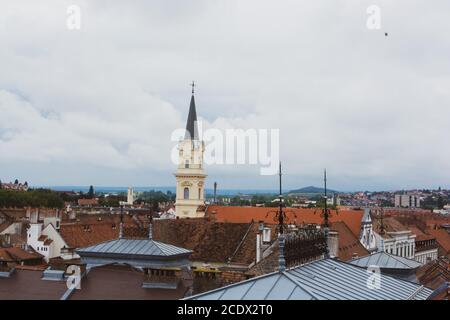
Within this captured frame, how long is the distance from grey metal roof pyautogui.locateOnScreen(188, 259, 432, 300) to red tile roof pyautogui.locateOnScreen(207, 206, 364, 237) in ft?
136

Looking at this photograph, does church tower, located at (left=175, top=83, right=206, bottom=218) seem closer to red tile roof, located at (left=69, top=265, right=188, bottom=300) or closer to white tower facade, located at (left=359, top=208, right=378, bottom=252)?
white tower facade, located at (left=359, top=208, right=378, bottom=252)

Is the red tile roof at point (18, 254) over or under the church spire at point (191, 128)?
under

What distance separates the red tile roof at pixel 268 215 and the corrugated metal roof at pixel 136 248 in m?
34.0

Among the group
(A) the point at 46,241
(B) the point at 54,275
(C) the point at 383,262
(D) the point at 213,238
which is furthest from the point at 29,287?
(A) the point at 46,241

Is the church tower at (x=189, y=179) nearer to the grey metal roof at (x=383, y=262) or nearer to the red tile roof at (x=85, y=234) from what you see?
the red tile roof at (x=85, y=234)

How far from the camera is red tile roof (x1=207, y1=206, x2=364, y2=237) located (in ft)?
198

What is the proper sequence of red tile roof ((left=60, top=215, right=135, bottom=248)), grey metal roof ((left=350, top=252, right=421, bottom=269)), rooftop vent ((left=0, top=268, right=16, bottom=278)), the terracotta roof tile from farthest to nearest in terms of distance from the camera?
red tile roof ((left=60, top=215, right=135, bottom=248)) < the terracotta roof tile < grey metal roof ((left=350, top=252, right=421, bottom=269)) < rooftop vent ((left=0, top=268, right=16, bottom=278))

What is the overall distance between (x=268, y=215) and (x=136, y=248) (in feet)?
119

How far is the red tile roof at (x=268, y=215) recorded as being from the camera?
60312 millimetres

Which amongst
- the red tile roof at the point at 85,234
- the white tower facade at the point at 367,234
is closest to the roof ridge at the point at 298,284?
the white tower facade at the point at 367,234

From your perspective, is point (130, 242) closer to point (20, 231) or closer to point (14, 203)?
point (20, 231)

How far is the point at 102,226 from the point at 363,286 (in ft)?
160

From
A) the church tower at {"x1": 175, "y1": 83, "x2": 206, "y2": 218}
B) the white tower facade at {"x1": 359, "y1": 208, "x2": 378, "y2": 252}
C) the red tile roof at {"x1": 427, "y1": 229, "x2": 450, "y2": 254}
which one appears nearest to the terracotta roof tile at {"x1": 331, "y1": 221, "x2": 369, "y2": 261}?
the white tower facade at {"x1": 359, "y1": 208, "x2": 378, "y2": 252}

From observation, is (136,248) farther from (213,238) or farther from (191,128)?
(191,128)
